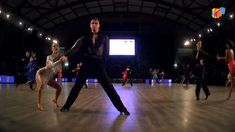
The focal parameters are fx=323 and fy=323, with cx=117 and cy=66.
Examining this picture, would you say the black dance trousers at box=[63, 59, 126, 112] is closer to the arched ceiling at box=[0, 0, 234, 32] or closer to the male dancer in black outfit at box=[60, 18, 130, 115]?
the male dancer in black outfit at box=[60, 18, 130, 115]

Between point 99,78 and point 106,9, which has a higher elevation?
point 106,9

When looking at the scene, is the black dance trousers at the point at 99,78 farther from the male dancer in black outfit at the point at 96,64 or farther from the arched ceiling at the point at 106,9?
the arched ceiling at the point at 106,9

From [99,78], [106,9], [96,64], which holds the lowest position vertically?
[99,78]

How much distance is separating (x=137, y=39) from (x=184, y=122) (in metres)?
33.8

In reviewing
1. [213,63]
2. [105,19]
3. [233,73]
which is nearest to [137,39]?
[105,19]

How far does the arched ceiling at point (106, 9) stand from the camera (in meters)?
28.6

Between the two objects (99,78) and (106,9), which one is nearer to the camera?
(99,78)

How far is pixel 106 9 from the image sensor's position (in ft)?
115

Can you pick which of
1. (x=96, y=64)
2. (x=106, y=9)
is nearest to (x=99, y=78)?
(x=96, y=64)

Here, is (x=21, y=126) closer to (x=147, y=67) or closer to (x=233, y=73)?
(x=233, y=73)

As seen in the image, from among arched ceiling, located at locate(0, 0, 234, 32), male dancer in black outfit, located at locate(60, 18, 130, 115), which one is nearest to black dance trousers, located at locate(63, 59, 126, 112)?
male dancer in black outfit, located at locate(60, 18, 130, 115)

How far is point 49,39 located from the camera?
119 ft

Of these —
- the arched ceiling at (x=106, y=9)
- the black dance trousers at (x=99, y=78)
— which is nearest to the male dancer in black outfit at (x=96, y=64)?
the black dance trousers at (x=99, y=78)

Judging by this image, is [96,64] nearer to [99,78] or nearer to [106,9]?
[99,78]
